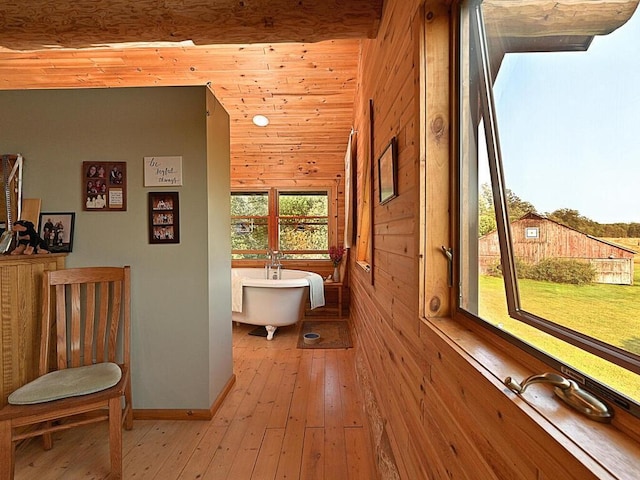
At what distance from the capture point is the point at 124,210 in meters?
2.28

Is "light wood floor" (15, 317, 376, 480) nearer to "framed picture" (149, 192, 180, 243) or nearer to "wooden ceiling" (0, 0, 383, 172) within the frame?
"framed picture" (149, 192, 180, 243)

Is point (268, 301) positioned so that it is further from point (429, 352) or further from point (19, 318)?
point (429, 352)

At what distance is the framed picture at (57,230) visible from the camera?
2240 mm

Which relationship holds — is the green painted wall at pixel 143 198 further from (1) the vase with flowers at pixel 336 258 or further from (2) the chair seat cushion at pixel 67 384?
(1) the vase with flowers at pixel 336 258

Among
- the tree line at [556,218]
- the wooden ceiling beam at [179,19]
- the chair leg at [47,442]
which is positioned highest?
the wooden ceiling beam at [179,19]

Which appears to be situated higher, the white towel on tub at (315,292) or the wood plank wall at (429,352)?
the wood plank wall at (429,352)

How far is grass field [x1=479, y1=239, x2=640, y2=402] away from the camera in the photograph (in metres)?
0.48

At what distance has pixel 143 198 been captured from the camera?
2.28 m

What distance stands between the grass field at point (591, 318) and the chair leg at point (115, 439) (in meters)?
1.84

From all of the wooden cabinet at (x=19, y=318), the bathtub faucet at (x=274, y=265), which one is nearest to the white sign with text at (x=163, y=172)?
the wooden cabinet at (x=19, y=318)

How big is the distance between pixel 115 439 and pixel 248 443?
713 mm

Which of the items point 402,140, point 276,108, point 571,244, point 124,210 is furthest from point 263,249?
point 571,244

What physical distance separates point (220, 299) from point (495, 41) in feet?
7.47

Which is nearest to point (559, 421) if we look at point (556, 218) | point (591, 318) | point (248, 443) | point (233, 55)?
point (591, 318)
